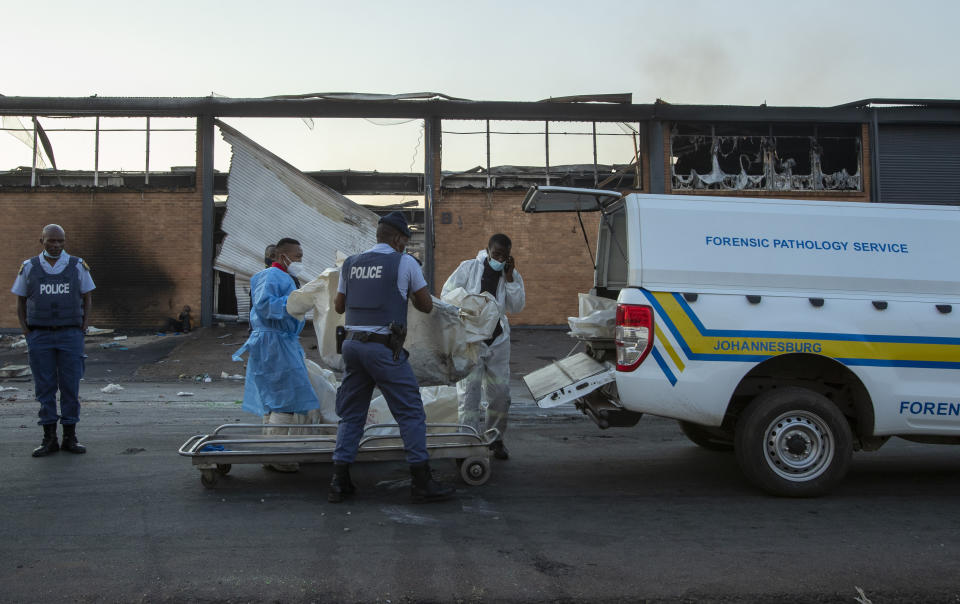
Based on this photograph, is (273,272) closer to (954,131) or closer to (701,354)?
(701,354)

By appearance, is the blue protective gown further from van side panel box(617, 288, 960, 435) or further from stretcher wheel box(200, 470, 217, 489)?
van side panel box(617, 288, 960, 435)

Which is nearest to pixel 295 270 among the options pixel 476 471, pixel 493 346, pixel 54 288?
pixel 493 346

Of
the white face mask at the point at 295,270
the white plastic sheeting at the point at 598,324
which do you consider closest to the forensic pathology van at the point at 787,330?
the white plastic sheeting at the point at 598,324

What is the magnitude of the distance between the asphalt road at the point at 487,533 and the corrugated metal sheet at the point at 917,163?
1360cm

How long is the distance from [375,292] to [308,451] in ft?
4.11

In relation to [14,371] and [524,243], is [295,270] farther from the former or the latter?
[524,243]

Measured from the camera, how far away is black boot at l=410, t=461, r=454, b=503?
4.75m

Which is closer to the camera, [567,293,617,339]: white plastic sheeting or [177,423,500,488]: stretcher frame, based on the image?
[177,423,500,488]: stretcher frame

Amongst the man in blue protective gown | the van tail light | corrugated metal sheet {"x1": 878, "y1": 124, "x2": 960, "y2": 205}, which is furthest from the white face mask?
corrugated metal sheet {"x1": 878, "y1": 124, "x2": 960, "y2": 205}

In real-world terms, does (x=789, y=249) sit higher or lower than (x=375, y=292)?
higher

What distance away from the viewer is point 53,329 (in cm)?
614

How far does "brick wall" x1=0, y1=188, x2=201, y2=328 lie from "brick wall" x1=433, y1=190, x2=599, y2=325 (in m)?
5.91

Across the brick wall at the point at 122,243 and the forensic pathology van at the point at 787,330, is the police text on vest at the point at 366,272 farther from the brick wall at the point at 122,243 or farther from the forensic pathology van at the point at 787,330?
the brick wall at the point at 122,243

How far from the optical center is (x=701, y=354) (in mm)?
4855
